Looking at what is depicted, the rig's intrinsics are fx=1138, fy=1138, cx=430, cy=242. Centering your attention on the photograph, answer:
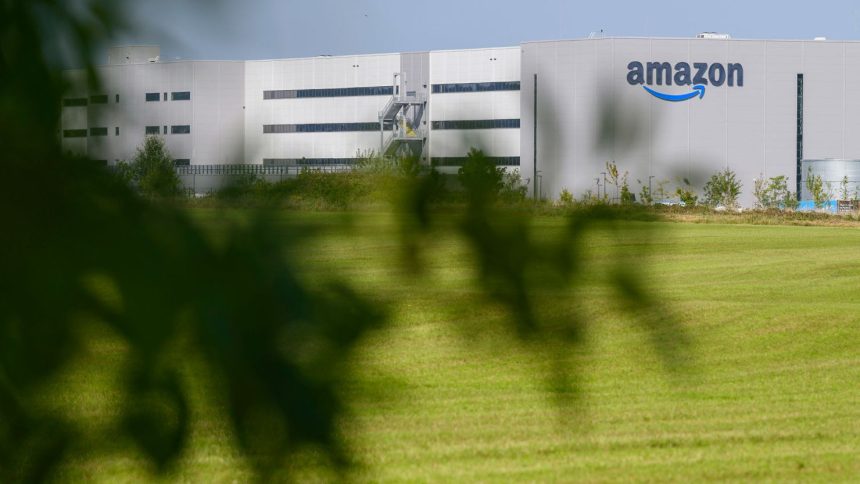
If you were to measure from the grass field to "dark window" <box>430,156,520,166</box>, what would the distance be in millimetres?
70

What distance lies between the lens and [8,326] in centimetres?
95

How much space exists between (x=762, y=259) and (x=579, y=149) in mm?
18431

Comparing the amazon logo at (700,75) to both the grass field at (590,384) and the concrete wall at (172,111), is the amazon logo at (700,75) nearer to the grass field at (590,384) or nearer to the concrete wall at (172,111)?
the grass field at (590,384)

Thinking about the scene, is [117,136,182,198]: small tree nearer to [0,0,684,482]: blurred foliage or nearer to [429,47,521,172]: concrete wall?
[0,0,684,482]: blurred foliage

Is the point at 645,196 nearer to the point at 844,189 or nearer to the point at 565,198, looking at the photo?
the point at 565,198

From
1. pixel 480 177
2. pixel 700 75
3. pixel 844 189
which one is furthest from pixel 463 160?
pixel 844 189

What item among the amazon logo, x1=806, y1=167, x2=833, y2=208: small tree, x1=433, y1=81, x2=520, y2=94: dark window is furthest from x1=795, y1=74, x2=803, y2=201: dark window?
x1=433, y1=81, x2=520, y2=94: dark window

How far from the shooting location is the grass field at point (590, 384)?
107 centimetres

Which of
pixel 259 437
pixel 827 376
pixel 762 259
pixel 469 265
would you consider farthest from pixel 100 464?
pixel 762 259

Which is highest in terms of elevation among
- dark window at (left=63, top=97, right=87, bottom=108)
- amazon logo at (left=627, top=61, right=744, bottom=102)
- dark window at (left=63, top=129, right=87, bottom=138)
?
amazon logo at (left=627, top=61, right=744, bottom=102)

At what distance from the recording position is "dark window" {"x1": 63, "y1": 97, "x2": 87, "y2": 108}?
39.9 inches

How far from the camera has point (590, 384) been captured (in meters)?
2.40

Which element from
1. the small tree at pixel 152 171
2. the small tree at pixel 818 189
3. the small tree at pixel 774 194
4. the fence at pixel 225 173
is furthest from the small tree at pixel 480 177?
the small tree at pixel 818 189

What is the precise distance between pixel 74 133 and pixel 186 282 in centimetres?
19
